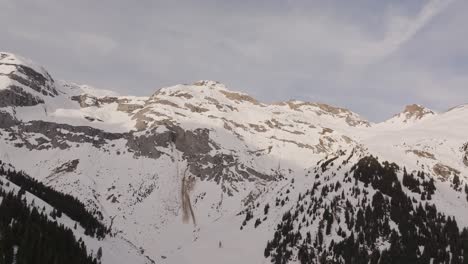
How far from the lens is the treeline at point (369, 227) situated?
9094cm

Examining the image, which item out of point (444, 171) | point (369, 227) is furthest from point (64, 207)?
point (444, 171)

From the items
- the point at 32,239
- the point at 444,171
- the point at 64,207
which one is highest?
the point at 444,171

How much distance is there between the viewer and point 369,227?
9806 centimetres

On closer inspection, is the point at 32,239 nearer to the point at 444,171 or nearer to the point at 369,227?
the point at 369,227

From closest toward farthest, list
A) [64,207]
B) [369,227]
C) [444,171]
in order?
[369,227], [444,171], [64,207]

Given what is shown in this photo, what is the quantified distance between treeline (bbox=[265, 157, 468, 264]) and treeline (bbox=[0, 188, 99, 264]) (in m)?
→ 39.9

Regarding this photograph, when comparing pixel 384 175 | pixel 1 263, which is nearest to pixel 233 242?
pixel 384 175

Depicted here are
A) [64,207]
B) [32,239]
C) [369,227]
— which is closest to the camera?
[32,239]

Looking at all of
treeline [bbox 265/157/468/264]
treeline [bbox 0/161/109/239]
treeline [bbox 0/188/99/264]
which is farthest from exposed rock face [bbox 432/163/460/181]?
treeline [bbox 0/188/99/264]

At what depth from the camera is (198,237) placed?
13912 centimetres

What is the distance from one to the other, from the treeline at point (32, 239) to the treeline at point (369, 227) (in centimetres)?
3987

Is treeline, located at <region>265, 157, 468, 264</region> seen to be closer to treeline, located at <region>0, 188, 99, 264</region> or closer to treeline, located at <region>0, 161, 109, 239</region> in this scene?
treeline, located at <region>0, 161, 109, 239</region>

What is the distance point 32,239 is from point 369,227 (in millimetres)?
58652

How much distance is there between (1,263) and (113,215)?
123186mm
